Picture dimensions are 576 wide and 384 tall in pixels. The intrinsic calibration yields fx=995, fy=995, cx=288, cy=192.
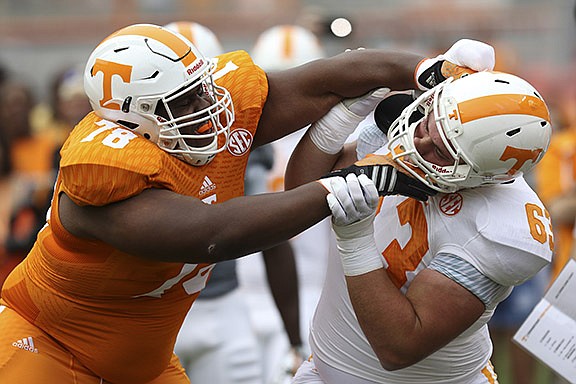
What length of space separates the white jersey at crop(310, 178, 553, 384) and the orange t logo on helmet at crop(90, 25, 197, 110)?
0.76m

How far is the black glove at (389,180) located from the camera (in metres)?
2.62

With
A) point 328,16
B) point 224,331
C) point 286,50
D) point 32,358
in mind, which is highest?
point 32,358

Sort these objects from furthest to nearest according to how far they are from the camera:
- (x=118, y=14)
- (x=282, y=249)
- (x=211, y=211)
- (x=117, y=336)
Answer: (x=118, y=14) → (x=282, y=249) → (x=117, y=336) → (x=211, y=211)

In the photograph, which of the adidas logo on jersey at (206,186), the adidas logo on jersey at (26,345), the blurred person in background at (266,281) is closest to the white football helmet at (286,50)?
the blurred person in background at (266,281)

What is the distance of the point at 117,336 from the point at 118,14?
8.29 m

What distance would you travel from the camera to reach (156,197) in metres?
2.54

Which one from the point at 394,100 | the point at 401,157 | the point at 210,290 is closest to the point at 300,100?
the point at 394,100

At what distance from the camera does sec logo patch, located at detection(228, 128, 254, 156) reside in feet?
9.43

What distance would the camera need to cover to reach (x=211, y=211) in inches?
99.8

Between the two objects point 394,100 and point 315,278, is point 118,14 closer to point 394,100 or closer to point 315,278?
point 315,278

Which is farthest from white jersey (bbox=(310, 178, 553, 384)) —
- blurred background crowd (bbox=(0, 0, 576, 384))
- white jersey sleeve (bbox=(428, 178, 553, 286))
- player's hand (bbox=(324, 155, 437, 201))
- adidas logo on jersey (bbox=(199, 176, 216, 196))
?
blurred background crowd (bbox=(0, 0, 576, 384))

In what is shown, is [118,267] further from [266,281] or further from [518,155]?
[266,281]

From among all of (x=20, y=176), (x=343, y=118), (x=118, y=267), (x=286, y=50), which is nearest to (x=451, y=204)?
(x=343, y=118)

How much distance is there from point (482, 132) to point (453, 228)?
29cm
